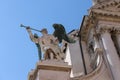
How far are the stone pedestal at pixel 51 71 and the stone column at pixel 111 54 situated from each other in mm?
4589

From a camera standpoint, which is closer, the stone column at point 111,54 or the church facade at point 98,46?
the stone column at point 111,54

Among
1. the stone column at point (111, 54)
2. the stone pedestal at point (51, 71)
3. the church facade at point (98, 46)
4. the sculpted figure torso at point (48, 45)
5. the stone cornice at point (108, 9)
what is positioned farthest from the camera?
the stone cornice at point (108, 9)

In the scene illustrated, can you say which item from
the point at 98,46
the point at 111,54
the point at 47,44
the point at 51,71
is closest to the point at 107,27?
the point at 98,46

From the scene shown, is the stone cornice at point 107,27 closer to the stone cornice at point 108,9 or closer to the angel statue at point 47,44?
the stone cornice at point 108,9

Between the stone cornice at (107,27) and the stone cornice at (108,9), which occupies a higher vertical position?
the stone cornice at (108,9)

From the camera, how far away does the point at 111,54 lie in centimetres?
1498

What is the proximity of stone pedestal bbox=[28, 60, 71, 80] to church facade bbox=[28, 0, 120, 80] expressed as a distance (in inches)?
146

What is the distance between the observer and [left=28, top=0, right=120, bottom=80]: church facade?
14.4m

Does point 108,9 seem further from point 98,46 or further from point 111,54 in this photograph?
point 111,54

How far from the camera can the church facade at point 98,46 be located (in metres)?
14.4

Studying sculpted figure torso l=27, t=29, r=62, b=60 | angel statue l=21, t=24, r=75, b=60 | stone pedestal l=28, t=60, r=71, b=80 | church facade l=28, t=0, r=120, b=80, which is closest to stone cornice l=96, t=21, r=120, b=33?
church facade l=28, t=0, r=120, b=80

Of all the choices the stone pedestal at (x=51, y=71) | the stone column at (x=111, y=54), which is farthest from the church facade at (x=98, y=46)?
the stone pedestal at (x=51, y=71)

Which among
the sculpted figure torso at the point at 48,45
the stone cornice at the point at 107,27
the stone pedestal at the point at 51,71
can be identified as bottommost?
the stone pedestal at the point at 51,71

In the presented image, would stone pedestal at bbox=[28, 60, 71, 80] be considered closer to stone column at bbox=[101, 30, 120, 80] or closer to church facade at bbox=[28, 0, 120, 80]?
church facade at bbox=[28, 0, 120, 80]
